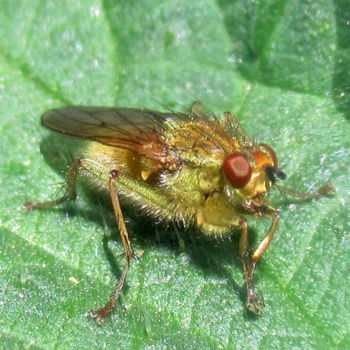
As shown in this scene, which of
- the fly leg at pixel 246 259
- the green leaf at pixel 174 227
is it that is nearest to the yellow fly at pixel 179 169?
the fly leg at pixel 246 259

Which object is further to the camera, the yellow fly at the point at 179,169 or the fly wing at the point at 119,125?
the fly wing at the point at 119,125

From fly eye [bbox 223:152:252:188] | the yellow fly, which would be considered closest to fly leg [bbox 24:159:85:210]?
the yellow fly

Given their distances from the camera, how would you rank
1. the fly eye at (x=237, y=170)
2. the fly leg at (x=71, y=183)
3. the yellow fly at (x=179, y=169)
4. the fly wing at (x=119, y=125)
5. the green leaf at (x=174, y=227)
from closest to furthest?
the green leaf at (x=174, y=227), the fly eye at (x=237, y=170), the yellow fly at (x=179, y=169), the fly wing at (x=119, y=125), the fly leg at (x=71, y=183)

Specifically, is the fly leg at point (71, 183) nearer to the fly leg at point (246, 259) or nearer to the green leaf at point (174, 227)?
the green leaf at point (174, 227)

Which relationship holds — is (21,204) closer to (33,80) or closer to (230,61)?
(33,80)

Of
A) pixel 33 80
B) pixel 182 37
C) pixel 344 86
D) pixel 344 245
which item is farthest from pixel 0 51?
pixel 344 245

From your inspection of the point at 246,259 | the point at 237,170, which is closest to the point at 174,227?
the point at 246,259

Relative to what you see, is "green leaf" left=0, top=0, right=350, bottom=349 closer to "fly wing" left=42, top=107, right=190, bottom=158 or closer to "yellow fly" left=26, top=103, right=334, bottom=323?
"yellow fly" left=26, top=103, right=334, bottom=323
